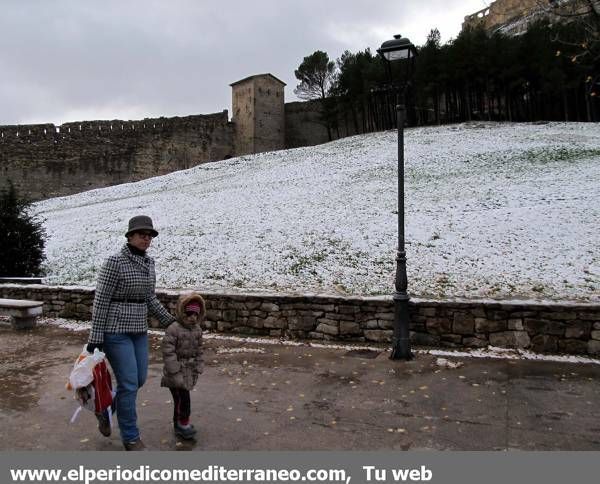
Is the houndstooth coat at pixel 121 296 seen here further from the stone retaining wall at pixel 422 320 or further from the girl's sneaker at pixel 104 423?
the stone retaining wall at pixel 422 320

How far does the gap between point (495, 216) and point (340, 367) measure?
30.5 ft

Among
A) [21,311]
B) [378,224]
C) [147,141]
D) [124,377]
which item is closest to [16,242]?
[21,311]

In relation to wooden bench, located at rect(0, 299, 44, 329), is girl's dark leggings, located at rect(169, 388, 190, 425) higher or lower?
lower

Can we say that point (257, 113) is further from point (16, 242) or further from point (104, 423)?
point (104, 423)

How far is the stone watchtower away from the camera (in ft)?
139

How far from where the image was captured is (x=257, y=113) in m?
42.8

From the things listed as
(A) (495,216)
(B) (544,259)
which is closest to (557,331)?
(B) (544,259)

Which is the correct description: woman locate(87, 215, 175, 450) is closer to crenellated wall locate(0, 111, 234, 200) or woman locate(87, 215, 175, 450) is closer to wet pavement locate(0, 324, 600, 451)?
wet pavement locate(0, 324, 600, 451)

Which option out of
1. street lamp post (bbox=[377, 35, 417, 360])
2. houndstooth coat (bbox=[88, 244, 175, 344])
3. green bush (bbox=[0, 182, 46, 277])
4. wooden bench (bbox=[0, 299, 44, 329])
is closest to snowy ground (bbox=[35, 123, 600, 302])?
green bush (bbox=[0, 182, 46, 277])

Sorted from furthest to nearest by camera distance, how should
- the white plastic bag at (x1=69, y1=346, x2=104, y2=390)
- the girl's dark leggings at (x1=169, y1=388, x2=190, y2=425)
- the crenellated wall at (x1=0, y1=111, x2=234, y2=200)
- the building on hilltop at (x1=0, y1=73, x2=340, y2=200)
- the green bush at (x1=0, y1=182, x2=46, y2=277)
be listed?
the building on hilltop at (x1=0, y1=73, x2=340, y2=200) → the crenellated wall at (x1=0, y1=111, x2=234, y2=200) → the green bush at (x1=0, y1=182, x2=46, y2=277) → the girl's dark leggings at (x1=169, y1=388, x2=190, y2=425) → the white plastic bag at (x1=69, y1=346, x2=104, y2=390)

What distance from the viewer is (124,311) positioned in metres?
3.92

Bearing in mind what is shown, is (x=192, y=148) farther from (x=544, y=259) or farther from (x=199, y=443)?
(x=199, y=443)

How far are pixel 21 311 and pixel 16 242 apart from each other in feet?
14.9

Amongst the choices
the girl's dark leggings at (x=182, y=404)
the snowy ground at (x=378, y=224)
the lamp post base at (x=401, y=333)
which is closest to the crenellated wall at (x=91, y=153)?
the snowy ground at (x=378, y=224)
